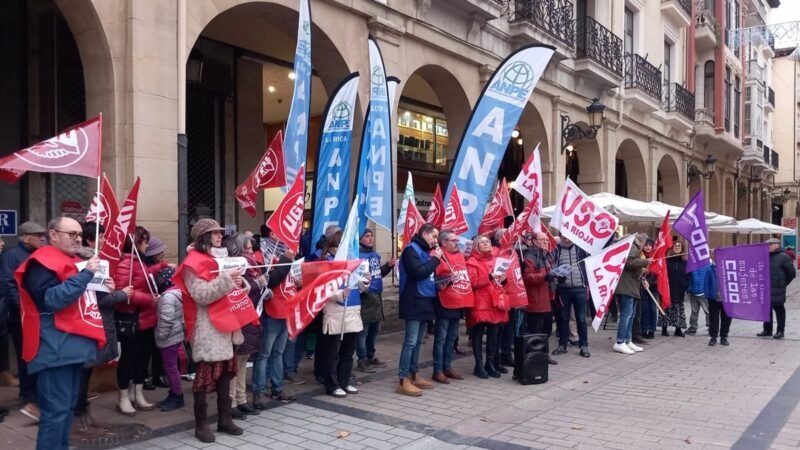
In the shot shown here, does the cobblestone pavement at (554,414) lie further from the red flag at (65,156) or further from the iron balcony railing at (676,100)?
the iron balcony railing at (676,100)

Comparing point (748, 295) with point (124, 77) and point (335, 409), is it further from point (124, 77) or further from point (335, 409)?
point (124, 77)

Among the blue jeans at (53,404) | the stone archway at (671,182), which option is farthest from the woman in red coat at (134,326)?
the stone archway at (671,182)

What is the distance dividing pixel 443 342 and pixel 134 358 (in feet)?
10.9

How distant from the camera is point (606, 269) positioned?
8.63 m

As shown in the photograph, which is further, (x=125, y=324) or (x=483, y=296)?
(x=483, y=296)

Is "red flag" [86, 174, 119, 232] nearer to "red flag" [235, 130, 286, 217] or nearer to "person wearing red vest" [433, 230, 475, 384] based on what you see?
"red flag" [235, 130, 286, 217]

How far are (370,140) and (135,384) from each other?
12.8 feet

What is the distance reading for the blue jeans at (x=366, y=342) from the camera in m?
8.05

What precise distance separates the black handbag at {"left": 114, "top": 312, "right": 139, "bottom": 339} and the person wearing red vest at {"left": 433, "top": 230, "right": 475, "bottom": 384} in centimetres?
313

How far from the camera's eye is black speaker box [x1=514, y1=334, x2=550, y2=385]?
7.47 m

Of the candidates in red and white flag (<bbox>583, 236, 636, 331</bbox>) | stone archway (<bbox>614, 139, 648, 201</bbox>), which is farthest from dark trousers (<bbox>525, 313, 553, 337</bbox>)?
stone archway (<bbox>614, 139, 648, 201</bbox>)

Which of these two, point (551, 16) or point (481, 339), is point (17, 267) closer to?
point (481, 339)

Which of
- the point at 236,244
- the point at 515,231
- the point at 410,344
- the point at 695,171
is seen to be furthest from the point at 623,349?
the point at 695,171

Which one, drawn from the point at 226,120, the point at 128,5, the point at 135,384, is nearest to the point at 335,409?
the point at 135,384
